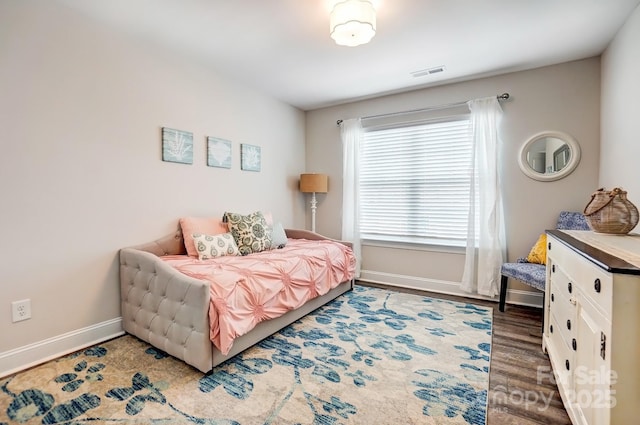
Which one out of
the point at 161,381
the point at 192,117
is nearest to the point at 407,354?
the point at 161,381

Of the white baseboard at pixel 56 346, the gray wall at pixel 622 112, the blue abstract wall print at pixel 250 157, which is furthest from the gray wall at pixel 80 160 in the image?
the gray wall at pixel 622 112

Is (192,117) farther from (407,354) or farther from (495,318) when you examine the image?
(495,318)

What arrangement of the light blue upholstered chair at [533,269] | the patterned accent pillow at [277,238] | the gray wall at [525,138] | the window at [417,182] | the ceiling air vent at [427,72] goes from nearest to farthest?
the light blue upholstered chair at [533,269]
the gray wall at [525,138]
the ceiling air vent at [427,72]
the patterned accent pillow at [277,238]
the window at [417,182]

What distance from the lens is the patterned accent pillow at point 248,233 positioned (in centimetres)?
299

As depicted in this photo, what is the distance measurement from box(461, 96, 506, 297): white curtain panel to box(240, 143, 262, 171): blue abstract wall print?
8.16ft

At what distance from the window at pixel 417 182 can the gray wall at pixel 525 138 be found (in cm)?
24

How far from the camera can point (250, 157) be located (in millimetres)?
3641

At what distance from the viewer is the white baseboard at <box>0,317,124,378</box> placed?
1925 millimetres

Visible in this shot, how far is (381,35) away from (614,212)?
202 centimetres

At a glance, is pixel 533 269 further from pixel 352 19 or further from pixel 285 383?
pixel 352 19

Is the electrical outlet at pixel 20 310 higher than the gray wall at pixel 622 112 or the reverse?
the reverse

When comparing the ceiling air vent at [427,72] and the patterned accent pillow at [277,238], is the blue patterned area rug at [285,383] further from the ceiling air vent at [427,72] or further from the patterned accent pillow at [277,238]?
the ceiling air vent at [427,72]

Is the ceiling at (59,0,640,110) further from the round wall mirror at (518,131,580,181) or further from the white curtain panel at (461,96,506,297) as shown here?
the round wall mirror at (518,131,580,181)

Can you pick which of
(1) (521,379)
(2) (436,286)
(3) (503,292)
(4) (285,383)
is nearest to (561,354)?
(1) (521,379)
